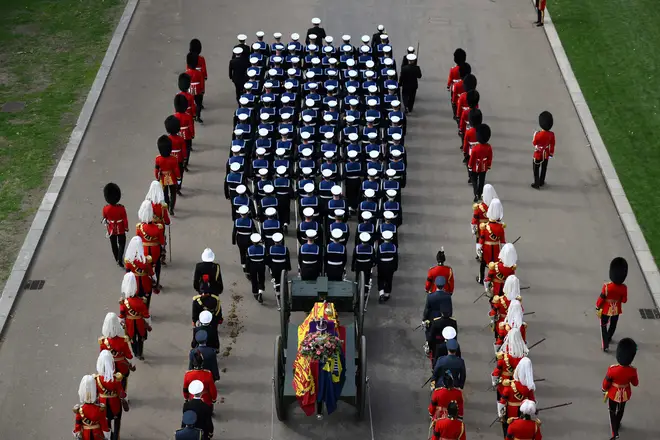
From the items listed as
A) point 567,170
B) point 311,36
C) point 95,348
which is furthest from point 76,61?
point 567,170

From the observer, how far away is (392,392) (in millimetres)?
14219

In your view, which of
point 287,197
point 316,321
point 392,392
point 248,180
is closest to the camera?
point 316,321

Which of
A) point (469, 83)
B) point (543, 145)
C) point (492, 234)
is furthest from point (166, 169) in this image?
point (543, 145)

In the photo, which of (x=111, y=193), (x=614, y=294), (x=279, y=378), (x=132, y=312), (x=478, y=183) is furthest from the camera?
(x=478, y=183)

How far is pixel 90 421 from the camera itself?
12.3 m

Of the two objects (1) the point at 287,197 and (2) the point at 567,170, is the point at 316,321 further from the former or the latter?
(2) the point at 567,170

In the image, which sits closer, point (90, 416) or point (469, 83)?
point (90, 416)

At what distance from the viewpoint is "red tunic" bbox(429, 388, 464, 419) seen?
12735 mm

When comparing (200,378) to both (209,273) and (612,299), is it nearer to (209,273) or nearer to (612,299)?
(209,273)

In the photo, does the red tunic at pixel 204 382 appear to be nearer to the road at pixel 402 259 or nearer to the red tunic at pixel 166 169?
the road at pixel 402 259

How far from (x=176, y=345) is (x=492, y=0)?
534 inches

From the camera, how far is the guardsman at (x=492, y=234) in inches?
608

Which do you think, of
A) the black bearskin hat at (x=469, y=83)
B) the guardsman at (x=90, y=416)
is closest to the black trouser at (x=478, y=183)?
the black bearskin hat at (x=469, y=83)

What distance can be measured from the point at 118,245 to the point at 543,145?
7.55 m
